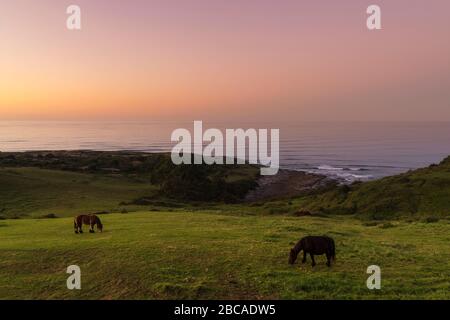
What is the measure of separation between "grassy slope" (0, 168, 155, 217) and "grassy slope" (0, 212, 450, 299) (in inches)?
1000

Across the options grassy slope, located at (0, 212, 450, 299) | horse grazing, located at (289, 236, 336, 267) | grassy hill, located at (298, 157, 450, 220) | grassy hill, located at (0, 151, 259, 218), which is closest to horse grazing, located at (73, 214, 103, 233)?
grassy slope, located at (0, 212, 450, 299)

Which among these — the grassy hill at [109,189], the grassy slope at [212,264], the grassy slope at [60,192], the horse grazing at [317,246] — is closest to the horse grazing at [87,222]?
the grassy slope at [212,264]

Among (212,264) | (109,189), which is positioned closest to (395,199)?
(212,264)

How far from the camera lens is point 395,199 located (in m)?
44.6

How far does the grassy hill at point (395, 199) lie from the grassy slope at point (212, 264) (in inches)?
652

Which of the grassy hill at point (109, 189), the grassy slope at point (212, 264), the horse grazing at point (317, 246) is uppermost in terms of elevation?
the horse grazing at point (317, 246)

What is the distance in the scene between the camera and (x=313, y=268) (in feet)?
53.5

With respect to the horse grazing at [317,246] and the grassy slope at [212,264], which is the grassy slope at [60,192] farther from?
the horse grazing at [317,246]

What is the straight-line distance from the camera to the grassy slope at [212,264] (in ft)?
47.4

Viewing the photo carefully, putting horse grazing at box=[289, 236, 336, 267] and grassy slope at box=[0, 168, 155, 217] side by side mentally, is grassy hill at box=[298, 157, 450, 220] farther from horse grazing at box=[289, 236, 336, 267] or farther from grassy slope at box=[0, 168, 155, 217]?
horse grazing at box=[289, 236, 336, 267]

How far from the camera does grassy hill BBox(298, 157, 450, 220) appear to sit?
136 ft

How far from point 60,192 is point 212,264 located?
51.8m

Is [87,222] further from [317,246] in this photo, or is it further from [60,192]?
[60,192]
